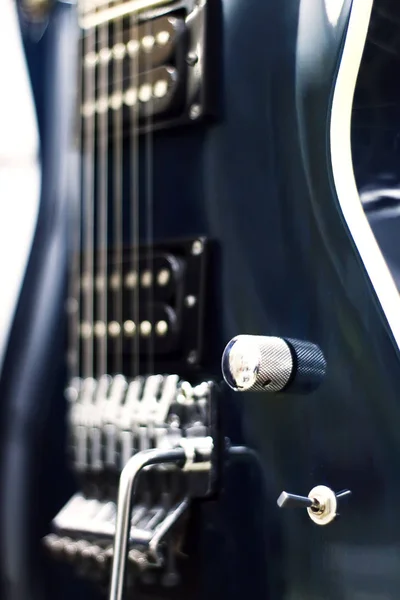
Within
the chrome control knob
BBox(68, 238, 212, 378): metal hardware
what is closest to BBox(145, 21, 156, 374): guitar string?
BBox(68, 238, 212, 378): metal hardware

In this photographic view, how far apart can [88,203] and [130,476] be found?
29 cm

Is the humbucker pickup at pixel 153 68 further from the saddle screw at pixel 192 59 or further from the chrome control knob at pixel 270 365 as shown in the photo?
the chrome control knob at pixel 270 365

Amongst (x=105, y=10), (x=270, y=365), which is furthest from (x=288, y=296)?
(x=105, y=10)

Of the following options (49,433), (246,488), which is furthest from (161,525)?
(49,433)

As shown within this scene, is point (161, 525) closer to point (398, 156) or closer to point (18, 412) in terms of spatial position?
point (18, 412)

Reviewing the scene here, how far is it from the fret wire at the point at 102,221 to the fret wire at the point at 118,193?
1cm

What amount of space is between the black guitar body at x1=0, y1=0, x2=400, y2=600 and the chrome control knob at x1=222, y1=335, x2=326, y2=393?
11 mm

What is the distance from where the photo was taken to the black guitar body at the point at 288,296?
0.55 meters

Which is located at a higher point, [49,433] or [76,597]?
[49,433]

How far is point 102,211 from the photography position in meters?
0.76

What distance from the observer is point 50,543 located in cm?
71

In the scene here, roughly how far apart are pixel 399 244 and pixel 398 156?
0.26 feet

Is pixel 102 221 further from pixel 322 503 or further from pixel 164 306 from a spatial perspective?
pixel 322 503

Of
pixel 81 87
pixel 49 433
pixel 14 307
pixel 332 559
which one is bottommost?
pixel 332 559
